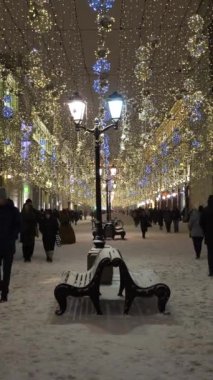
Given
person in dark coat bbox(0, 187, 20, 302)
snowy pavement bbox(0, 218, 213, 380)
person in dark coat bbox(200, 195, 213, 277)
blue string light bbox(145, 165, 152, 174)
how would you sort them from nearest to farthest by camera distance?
1. snowy pavement bbox(0, 218, 213, 380)
2. person in dark coat bbox(0, 187, 20, 302)
3. person in dark coat bbox(200, 195, 213, 277)
4. blue string light bbox(145, 165, 152, 174)

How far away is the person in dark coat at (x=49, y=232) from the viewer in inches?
710

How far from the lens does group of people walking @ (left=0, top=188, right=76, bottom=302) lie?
9664 mm

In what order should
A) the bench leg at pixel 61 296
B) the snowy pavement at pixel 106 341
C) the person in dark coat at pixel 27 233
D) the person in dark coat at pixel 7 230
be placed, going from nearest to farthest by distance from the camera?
the snowy pavement at pixel 106 341 → the bench leg at pixel 61 296 → the person in dark coat at pixel 7 230 → the person in dark coat at pixel 27 233

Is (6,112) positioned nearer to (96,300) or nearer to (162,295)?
(96,300)

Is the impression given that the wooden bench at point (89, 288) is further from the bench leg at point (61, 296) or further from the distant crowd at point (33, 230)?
the distant crowd at point (33, 230)

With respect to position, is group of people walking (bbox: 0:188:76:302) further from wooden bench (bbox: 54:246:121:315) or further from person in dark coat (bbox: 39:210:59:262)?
wooden bench (bbox: 54:246:121:315)

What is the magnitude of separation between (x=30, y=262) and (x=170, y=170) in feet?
101

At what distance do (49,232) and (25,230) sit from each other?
802 millimetres

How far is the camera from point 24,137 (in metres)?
36.8

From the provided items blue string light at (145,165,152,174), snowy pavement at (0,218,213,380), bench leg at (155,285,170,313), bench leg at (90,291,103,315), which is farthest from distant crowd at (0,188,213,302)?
blue string light at (145,165,152,174)

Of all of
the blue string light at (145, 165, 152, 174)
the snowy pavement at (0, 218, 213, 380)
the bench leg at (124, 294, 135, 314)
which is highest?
the blue string light at (145, 165, 152, 174)

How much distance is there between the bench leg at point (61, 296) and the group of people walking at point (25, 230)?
4.82ft

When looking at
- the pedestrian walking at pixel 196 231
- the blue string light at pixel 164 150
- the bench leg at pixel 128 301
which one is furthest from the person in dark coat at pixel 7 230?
the blue string light at pixel 164 150

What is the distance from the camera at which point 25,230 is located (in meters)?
17.9
